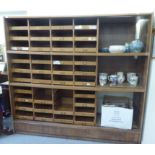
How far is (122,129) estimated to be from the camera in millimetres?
2148

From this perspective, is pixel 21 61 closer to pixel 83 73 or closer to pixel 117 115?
pixel 83 73

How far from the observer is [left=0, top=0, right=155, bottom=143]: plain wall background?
1.91 meters

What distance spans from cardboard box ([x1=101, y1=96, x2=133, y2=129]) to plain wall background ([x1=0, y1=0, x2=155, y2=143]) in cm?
21

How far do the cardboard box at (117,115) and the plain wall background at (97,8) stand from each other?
0.68 ft

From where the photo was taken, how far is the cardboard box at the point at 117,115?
6.92 ft

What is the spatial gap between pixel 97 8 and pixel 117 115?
56.0 inches

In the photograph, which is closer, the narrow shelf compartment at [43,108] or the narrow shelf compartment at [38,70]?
the narrow shelf compartment at [38,70]

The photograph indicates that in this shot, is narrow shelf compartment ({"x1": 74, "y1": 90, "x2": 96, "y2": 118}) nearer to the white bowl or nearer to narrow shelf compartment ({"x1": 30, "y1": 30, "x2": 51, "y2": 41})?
the white bowl

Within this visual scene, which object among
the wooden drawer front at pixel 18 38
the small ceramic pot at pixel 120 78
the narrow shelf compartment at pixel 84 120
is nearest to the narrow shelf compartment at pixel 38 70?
the wooden drawer front at pixel 18 38

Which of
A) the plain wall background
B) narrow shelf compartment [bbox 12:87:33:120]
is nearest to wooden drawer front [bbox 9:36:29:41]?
the plain wall background

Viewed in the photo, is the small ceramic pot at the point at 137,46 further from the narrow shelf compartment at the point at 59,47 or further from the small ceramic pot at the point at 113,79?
the narrow shelf compartment at the point at 59,47

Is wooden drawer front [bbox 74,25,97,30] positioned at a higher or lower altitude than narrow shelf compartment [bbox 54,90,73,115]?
higher
